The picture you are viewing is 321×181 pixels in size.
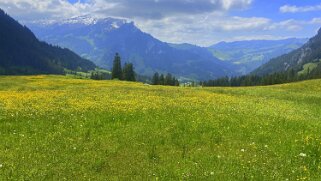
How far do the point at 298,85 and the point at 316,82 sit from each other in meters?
3.10

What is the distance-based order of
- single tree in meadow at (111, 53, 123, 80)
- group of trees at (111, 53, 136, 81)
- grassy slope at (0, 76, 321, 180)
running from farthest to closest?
group of trees at (111, 53, 136, 81), single tree in meadow at (111, 53, 123, 80), grassy slope at (0, 76, 321, 180)

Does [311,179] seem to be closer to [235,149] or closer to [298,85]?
[235,149]

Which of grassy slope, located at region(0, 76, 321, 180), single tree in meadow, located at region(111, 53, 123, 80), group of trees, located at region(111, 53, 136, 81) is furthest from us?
group of trees, located at region(111, 53, 136, 81)

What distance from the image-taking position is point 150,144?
18797 millimetres

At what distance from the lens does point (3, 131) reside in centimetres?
2020

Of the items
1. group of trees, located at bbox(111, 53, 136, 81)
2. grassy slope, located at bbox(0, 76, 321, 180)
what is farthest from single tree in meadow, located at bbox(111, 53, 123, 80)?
grassy slope, located at bbox(0, 76, 321, 180)

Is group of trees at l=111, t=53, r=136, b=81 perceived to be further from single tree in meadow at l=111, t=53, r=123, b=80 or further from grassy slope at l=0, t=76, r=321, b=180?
grassy slope at l=0, t=76, r=321, b=180

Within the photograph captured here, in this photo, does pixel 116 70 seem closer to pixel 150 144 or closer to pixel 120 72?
pixel 120 72

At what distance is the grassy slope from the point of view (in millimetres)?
15258

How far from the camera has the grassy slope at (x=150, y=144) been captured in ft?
50.1

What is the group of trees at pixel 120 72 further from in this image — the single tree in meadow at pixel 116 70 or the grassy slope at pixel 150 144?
the grassy slope at pixel 150 144

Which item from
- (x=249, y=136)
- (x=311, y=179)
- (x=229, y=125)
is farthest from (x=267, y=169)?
(x=229, y=125)

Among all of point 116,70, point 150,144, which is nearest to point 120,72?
point 116,70

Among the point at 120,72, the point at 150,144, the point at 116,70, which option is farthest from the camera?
the point at 120,72
